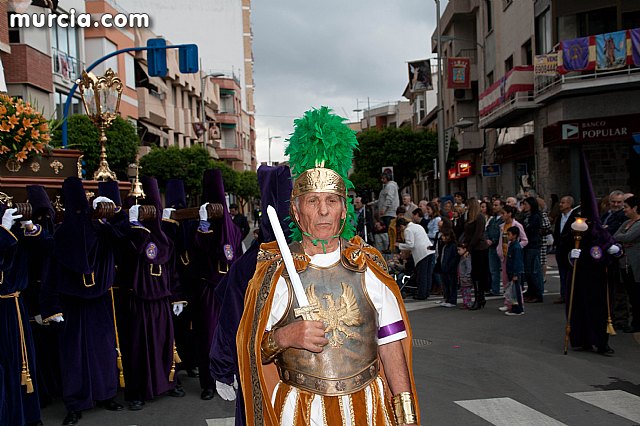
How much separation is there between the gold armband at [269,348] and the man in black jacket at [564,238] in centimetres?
734

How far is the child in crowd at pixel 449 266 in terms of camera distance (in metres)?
12.8

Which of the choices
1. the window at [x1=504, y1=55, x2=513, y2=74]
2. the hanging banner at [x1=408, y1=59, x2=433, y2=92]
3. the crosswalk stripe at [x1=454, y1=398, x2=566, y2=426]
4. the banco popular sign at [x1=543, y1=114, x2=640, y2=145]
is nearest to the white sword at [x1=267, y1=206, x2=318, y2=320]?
the crosswalk stripe at [x1=454, y1=398, x2=566, y2=426]

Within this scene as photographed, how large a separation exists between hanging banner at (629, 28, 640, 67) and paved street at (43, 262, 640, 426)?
1476cm

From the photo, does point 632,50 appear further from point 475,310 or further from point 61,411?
point 61,411

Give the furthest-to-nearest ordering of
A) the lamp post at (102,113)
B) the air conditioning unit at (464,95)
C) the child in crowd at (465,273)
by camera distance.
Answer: the air conditioning unit at (464,95), the child in crowd at (465,273), the lamp post at (102,113)

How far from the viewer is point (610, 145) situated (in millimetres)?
25016

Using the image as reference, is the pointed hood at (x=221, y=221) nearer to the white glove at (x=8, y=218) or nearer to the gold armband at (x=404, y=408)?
the white glove at (x=8, y=218)

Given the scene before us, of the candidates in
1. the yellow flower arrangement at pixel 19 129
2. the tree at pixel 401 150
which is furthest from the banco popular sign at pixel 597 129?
the yellow flower arrangement at pixel 19 129

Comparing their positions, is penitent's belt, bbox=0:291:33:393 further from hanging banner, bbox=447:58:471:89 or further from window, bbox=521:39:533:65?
hanging banner, bbox=447:58:471:89

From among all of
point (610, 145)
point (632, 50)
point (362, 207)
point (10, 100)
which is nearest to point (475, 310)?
point (362, 207)

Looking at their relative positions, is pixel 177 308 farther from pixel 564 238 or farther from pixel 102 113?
pixel 564 238

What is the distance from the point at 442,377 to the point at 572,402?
1541 millimetres

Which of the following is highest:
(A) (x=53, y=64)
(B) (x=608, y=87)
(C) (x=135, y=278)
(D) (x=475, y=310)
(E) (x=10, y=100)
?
(A) (x=53, y=64)

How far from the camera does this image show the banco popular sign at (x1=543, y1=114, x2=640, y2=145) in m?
23.5
